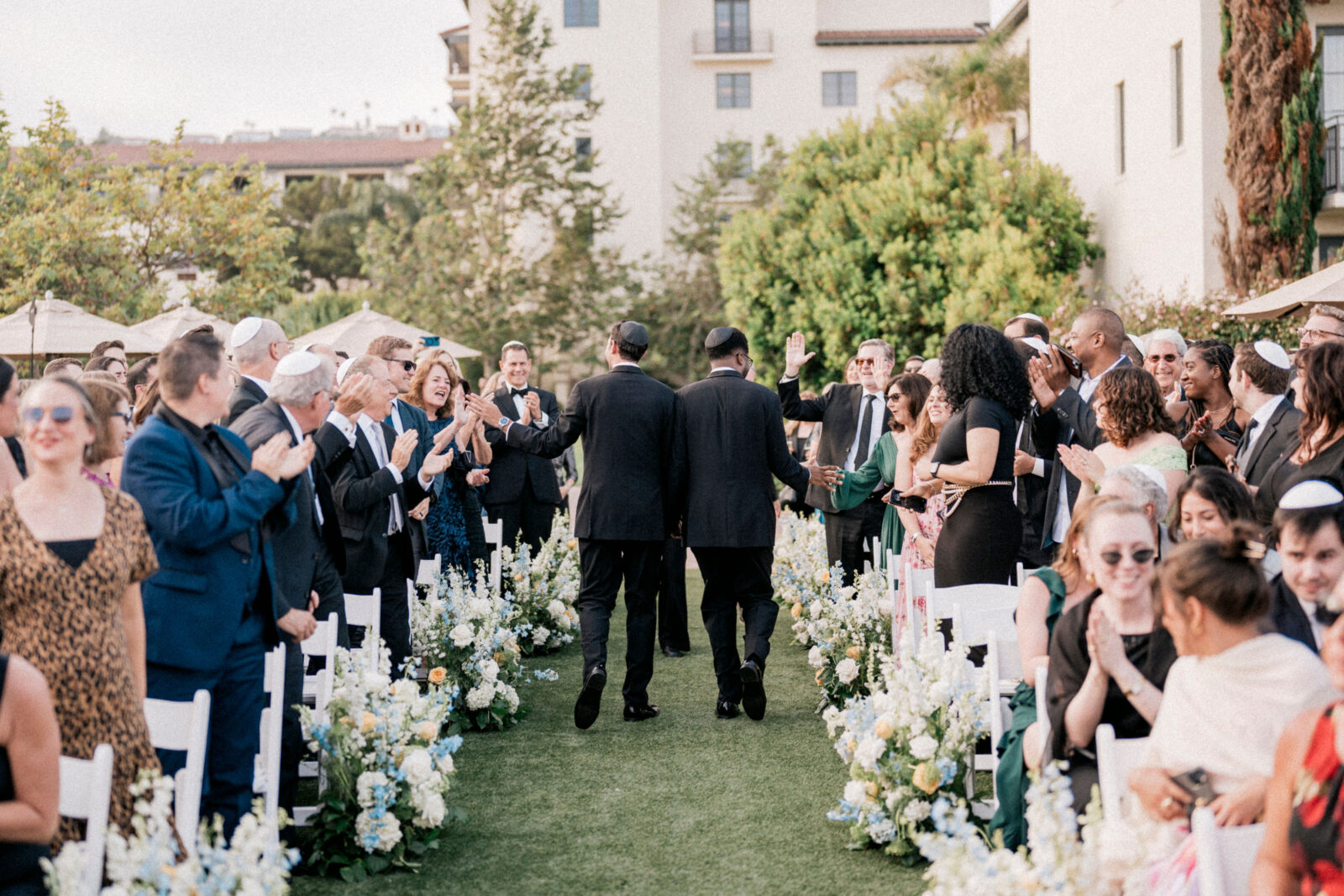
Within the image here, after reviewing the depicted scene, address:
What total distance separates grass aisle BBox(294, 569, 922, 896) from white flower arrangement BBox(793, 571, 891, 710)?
28 centimetres

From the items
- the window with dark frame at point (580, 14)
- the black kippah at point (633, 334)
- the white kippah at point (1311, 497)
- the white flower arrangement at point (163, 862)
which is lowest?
the white flower arrangement at point (163, 862)

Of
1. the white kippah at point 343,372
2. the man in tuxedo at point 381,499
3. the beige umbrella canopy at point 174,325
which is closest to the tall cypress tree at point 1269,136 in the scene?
the beige umbrella canopy at point 174,325

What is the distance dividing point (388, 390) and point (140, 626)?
3.12 metres

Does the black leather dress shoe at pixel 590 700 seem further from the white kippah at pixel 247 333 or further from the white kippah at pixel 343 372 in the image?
the white kippah at pixel 247 333

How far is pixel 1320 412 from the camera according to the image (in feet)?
16.6

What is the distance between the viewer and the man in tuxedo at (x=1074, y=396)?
6.79 meters

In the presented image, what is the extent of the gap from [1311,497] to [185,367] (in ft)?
12.5

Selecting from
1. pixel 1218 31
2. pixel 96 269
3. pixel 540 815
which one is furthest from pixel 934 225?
pixel 540 815

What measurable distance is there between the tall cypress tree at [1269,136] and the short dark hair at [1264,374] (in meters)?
13.1

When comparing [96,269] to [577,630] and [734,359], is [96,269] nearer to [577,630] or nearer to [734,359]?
[577,630]

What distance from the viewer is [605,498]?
7254 millimetres

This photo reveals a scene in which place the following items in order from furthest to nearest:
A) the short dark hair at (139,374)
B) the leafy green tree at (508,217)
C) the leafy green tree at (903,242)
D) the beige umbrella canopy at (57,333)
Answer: the leafy green tree at (508,217) → the leafy green tree at (903,242) → the beige umbrella canopy at (57,333) → the short dark hair at (139,374)

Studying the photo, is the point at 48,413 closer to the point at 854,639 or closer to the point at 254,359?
the point at 254,359

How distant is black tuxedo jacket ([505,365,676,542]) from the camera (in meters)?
7.25
